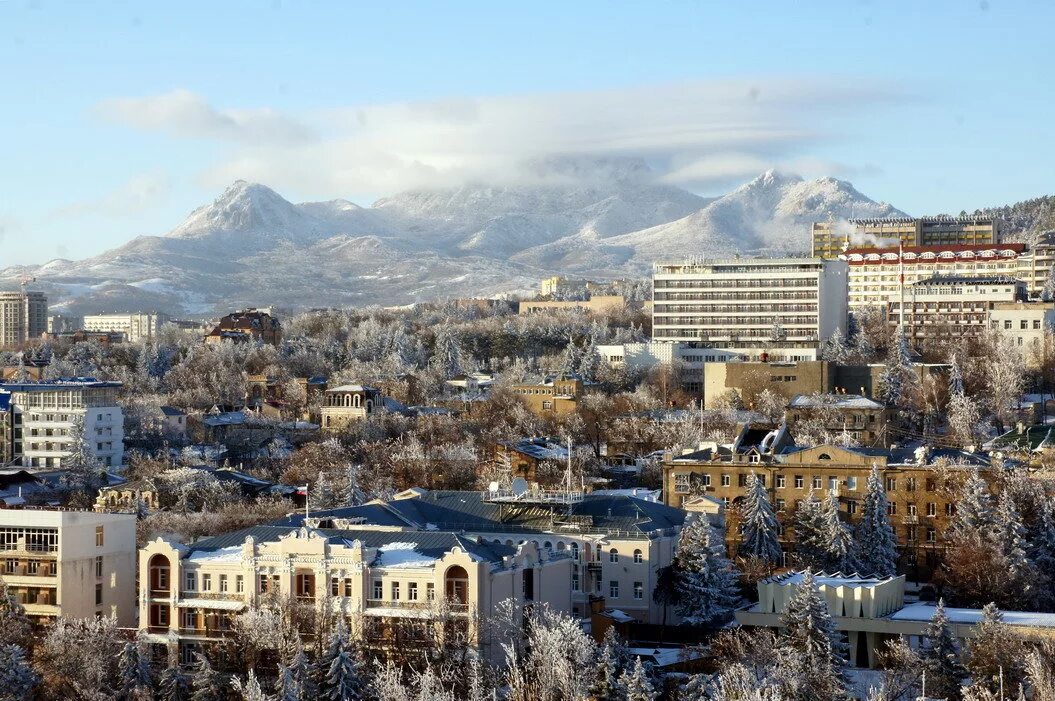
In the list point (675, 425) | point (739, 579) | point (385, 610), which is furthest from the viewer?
point (675, 425)

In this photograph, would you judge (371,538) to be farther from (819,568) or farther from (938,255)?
(938,255)

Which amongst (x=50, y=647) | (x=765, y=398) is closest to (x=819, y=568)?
(x=50, y=647)

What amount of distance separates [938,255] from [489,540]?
98283 millimetres

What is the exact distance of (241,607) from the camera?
46.7 m

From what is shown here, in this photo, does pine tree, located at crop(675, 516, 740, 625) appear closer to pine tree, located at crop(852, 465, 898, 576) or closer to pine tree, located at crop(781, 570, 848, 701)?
pine tree, located at crop(781, 570, 848, 701)

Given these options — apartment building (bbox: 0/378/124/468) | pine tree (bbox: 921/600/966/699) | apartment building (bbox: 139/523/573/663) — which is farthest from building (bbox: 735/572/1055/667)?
apartment building (bbox: 0/378/124/468)

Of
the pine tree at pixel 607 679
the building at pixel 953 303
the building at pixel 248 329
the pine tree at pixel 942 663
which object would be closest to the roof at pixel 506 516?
the pine tree at pixel 607 679

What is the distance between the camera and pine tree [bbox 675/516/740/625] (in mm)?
52341

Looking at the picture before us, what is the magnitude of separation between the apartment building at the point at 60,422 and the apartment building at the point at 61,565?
4086 centimetres

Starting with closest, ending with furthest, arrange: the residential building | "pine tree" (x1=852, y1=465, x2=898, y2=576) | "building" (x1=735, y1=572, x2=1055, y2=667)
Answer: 1. "building" (x1=735, y1=572, x2=1055, y2=667)
2. "pine tree" (x1=852, y1=465, x2=898, y2=576)
3. the residential building

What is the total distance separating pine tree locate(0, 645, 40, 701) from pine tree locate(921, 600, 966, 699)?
63.8 ft

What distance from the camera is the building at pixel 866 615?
48.8 metres

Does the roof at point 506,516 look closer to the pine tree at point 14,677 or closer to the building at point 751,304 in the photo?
the pine tree at point 14,677

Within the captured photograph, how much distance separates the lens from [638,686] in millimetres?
40062
